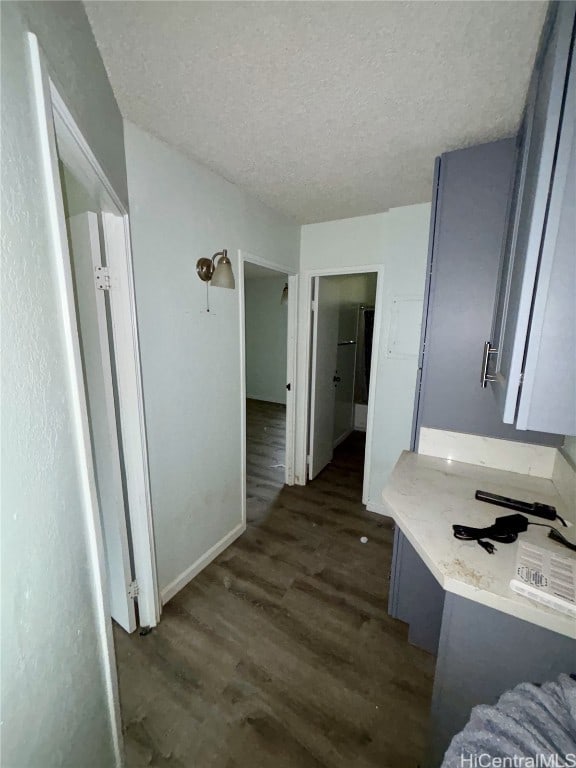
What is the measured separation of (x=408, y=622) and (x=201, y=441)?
4.96ft

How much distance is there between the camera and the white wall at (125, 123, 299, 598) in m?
1.42

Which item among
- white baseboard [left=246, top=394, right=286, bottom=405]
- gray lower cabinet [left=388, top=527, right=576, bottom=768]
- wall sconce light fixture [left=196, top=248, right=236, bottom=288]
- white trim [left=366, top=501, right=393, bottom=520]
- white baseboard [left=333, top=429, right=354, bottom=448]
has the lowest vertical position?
white trim [left=366, top=501, right=393, bottom=520]

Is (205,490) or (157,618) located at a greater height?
(205,490)

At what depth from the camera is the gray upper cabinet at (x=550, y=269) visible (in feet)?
2.22

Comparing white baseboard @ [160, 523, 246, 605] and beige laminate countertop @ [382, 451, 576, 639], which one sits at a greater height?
beige laminate countertop @ [382, 451, 576, 639]

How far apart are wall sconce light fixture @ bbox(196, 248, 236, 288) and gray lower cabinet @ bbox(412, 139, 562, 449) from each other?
1.02 metres

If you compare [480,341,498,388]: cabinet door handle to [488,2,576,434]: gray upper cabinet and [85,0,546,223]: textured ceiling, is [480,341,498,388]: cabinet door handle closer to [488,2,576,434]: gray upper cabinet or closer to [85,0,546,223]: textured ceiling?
[488,2,576,434]: gray upper cabinet

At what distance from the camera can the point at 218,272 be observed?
160cm

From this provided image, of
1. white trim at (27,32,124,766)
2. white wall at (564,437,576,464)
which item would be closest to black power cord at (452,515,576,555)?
white wall at (564,437,576,464)

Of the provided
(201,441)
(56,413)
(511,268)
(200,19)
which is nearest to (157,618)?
(201,441)

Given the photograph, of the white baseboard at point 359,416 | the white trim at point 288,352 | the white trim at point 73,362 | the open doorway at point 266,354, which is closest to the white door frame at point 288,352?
the white trim at point 288,352

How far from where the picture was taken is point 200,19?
850mm

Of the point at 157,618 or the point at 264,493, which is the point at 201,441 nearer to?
the point at 157,618

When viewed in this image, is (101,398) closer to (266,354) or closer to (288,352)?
(288,352)
